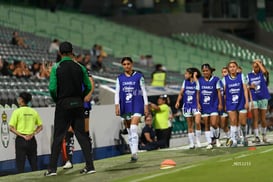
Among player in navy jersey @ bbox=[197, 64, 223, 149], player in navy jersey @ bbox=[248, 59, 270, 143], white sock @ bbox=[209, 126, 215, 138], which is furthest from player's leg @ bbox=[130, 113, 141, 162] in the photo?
player in navy jersey @ bbox=[248, 59, 270, 143]

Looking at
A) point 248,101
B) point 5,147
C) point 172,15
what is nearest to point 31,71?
point 5,147

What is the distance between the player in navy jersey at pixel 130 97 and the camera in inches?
576

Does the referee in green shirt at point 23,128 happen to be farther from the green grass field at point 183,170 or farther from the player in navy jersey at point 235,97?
the player in navy jersey at point 235,97

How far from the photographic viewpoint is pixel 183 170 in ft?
38.1

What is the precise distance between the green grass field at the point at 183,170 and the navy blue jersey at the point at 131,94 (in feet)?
3.47

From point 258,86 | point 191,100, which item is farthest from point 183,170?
point 258,86

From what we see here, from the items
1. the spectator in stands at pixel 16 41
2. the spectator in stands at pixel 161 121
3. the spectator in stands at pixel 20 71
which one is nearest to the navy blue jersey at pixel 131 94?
the spectator in stands at pixel 161 121

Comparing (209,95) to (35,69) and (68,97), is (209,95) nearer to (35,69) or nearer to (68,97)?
(68,97)

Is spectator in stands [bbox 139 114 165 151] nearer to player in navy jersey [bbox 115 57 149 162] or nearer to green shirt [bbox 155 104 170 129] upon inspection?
green shirt [bbox 155 104 170 129]

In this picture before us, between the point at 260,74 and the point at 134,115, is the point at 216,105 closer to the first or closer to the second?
the point at 260,74

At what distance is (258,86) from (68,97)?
25.5ft

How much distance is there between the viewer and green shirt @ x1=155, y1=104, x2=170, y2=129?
72.0 feet

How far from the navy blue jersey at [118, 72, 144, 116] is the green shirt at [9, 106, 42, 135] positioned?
1.97m

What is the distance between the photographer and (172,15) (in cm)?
4959
